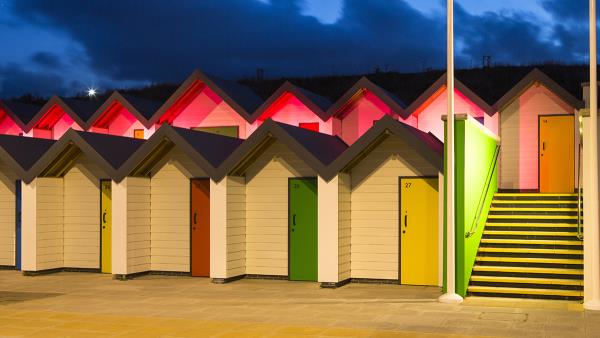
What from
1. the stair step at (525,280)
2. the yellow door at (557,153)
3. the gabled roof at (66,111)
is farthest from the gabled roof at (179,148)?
the yellow door at (557,153)

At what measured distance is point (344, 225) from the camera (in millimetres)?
14922

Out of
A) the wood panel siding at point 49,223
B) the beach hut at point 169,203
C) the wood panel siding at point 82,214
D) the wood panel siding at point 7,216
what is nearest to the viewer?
the beach hut at point 169,203

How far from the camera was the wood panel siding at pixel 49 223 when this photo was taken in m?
17.1

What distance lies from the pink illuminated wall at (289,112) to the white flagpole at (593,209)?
10417mm

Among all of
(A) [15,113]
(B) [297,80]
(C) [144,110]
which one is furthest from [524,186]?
(B) [297,80]

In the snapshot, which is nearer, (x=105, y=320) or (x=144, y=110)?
(x=105, y=320)

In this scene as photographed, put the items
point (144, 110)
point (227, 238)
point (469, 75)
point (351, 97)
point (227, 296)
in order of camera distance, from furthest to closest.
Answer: point (469, 75)
point (144, 110)
point (351, 97)
point (227, 238)
point (227, 296)

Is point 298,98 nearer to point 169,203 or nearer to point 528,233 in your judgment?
point 169,203

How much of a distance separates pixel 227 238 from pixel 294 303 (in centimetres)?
349

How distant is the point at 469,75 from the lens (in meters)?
56.6

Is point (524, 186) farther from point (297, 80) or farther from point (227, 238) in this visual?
point (297, 80)

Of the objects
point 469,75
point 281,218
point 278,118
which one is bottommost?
point 281,218

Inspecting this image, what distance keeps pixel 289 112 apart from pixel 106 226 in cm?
699

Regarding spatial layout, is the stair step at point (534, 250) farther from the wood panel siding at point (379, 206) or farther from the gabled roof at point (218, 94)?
the gabled roof at point (218, 94)
